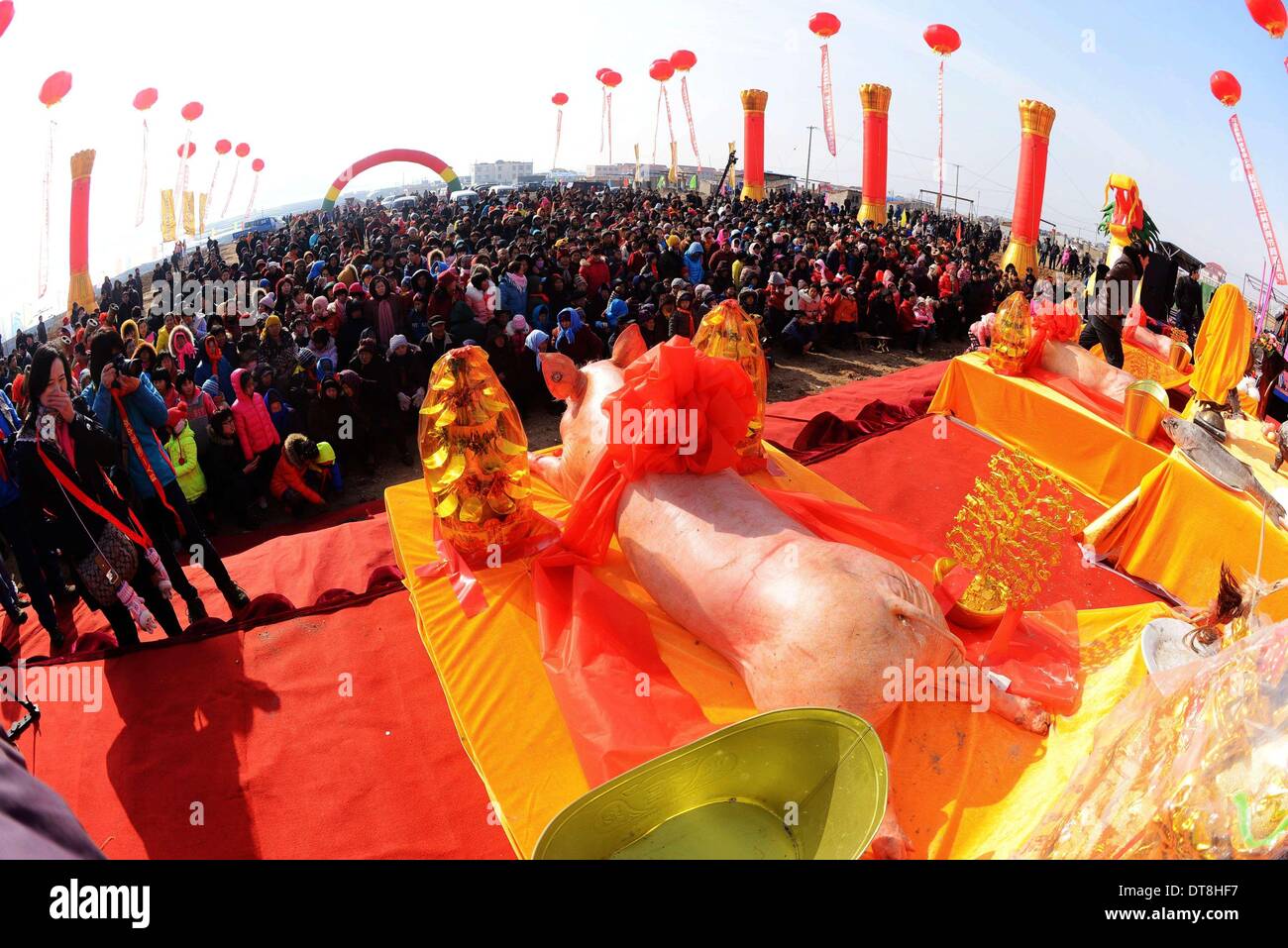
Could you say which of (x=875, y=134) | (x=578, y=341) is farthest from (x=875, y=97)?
(x=578, y=341)

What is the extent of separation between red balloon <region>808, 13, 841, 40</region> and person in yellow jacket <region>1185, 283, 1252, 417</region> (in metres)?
19.1

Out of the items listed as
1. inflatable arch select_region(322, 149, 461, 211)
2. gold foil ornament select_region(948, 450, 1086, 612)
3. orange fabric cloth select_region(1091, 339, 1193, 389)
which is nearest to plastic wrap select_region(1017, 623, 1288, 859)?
gold foil ornament select_region(948, 450, 1086, 612)

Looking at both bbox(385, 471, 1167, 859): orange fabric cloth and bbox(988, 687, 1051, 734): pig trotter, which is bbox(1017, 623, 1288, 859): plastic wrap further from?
bbox(988, 687, 1051, 734): pig trotter

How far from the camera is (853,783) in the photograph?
1688 mm

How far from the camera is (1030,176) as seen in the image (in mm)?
15453

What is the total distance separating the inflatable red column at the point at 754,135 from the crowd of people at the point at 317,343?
25.1 feet

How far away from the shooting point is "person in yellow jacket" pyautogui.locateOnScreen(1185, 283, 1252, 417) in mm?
4320

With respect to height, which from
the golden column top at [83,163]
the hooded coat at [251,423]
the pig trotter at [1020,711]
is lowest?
the pig trotter at [1020,711]

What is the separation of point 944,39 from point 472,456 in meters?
17.9

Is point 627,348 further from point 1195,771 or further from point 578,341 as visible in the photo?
point 578,341

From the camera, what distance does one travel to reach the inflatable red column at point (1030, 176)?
605 inches
